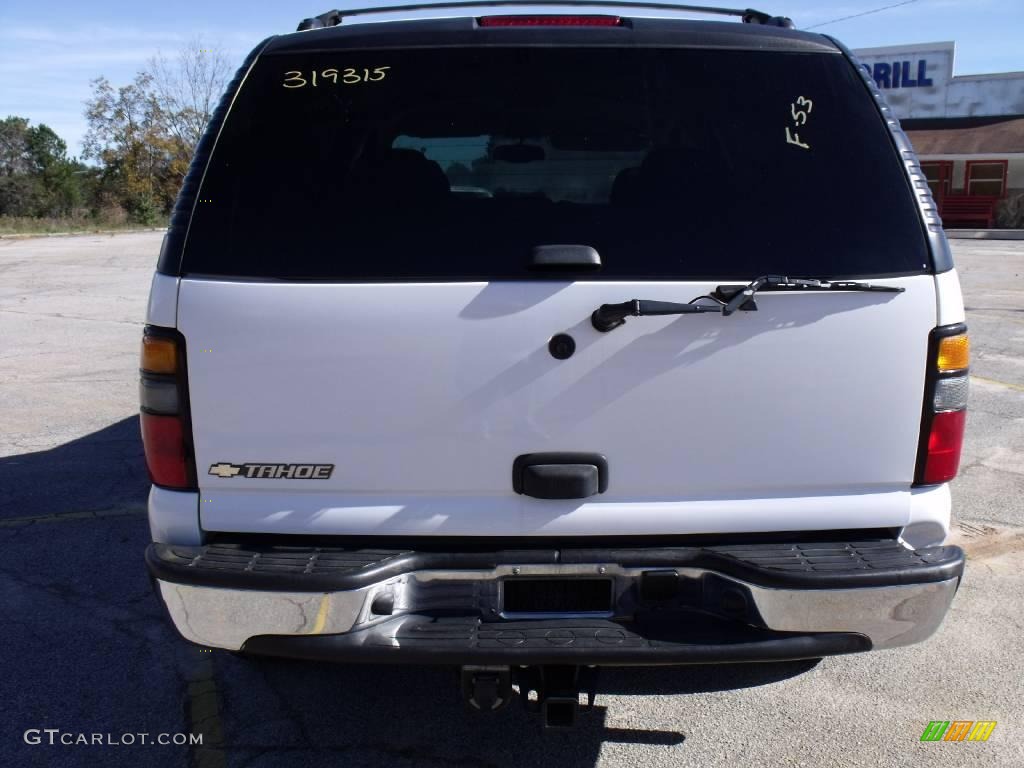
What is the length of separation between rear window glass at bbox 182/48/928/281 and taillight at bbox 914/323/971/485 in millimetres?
229

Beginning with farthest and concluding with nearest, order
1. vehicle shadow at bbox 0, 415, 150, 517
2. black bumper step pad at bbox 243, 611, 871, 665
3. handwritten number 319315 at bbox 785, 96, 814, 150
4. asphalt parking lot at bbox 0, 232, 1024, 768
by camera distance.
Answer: vehicle shadow at bbox 0, 415, 150, 517 < asphalt parking lot at bbox 0, 232, 1024, 768 < handwritten number 319315 at bbox 785, 96, 814, 150 < black bumper step pad at bbox 243, 611, 871, 665

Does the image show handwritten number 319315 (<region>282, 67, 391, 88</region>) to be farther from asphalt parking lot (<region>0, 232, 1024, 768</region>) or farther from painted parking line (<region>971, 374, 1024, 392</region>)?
painted parking line (<region>971, 374, 1024, 392</region>)

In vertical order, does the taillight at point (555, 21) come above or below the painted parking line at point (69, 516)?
above

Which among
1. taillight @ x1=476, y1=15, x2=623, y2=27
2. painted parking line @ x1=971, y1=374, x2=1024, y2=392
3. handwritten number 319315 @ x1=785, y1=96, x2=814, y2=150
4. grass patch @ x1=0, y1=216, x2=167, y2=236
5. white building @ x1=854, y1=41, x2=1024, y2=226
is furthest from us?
grass patch @ x1=0, y1=216, x2=167, y2=236

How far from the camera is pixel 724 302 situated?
256 centimetres

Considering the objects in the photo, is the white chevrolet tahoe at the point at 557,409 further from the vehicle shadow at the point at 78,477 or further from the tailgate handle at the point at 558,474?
the vehicle shadow at the point at 78,477

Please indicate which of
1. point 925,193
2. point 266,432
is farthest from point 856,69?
point 266,432

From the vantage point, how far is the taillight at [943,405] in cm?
264

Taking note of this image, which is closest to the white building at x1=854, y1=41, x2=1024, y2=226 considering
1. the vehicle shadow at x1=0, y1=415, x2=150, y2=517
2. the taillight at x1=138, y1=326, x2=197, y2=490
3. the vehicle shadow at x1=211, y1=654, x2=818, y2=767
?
the vehicle shadow at x1=0, y1=415, x2=150, y2=517

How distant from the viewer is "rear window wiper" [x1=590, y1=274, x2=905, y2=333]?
2.53 meters

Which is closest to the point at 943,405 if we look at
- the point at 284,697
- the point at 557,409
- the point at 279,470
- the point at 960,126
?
the point at 557,409

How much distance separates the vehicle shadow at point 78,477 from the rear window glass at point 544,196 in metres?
3.37

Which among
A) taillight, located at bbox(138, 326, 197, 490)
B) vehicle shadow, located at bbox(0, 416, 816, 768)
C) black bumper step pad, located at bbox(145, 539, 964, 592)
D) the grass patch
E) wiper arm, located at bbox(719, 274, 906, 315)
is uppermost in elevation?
wiper arm, located at bbox(719, 274, 906, 315)

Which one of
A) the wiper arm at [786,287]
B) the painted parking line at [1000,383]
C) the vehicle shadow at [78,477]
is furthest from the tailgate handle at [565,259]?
the painted parking line at [1000,383]
